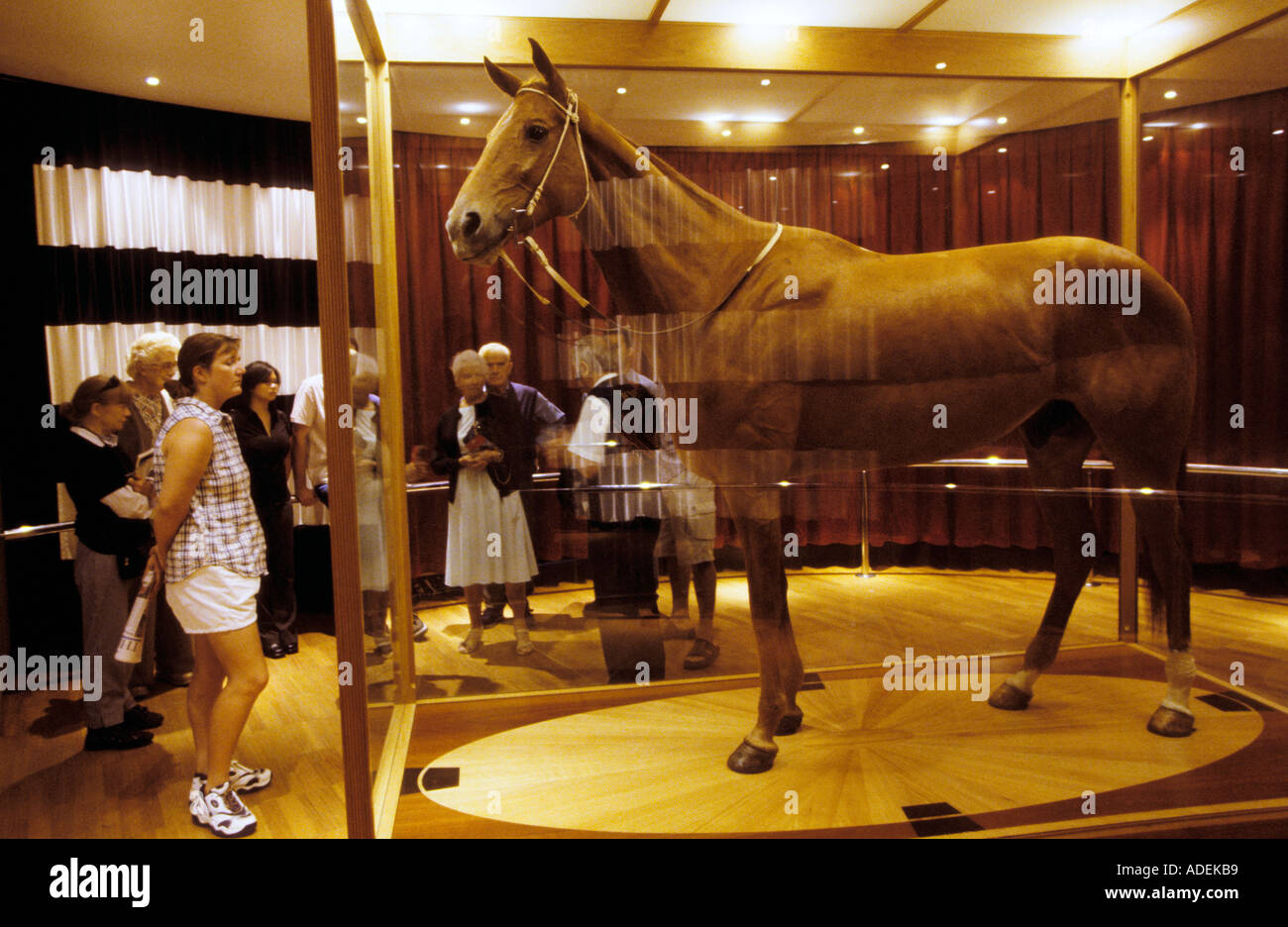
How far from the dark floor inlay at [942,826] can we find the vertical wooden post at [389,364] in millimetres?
1651

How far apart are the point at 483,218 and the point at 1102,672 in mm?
2291

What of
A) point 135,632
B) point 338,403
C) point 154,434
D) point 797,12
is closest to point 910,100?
point 797,12

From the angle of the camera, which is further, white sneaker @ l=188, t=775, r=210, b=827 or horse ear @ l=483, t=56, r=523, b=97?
white sneaker @ l=188, t=775, r=210, b=827

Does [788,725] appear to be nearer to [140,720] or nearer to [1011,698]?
[1011,698]

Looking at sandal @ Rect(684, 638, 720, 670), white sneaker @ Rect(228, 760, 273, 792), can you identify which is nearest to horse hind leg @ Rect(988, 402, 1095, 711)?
sandal @ Rect(684, 638, 720, 670)

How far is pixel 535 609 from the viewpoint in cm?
284

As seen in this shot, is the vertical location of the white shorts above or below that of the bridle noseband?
below

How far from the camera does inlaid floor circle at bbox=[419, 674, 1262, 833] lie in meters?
2.12

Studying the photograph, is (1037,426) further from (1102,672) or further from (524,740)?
(524,740)

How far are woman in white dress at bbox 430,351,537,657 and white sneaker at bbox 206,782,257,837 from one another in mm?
878

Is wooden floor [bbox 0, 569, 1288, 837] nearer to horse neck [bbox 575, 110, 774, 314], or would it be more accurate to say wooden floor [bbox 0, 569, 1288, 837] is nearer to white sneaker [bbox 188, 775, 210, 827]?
white sneaker [bbox 188, 775, 210, 827]

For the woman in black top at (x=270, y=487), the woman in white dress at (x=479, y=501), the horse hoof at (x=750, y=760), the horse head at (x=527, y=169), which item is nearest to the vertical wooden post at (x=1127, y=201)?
the horse hoof at (x=750, y=760)

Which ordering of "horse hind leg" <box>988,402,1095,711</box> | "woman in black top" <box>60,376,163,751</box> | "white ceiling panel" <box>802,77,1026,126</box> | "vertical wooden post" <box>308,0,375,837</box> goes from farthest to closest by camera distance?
"woman in black top" <box>60,376,163,751</box>
"white ceiling panel" <box>802,77,1026,126</box>
"horse hind leg" <box>988,402,1095,711</box>
"vertical wooden post" <box>308,0,375,837</box>
